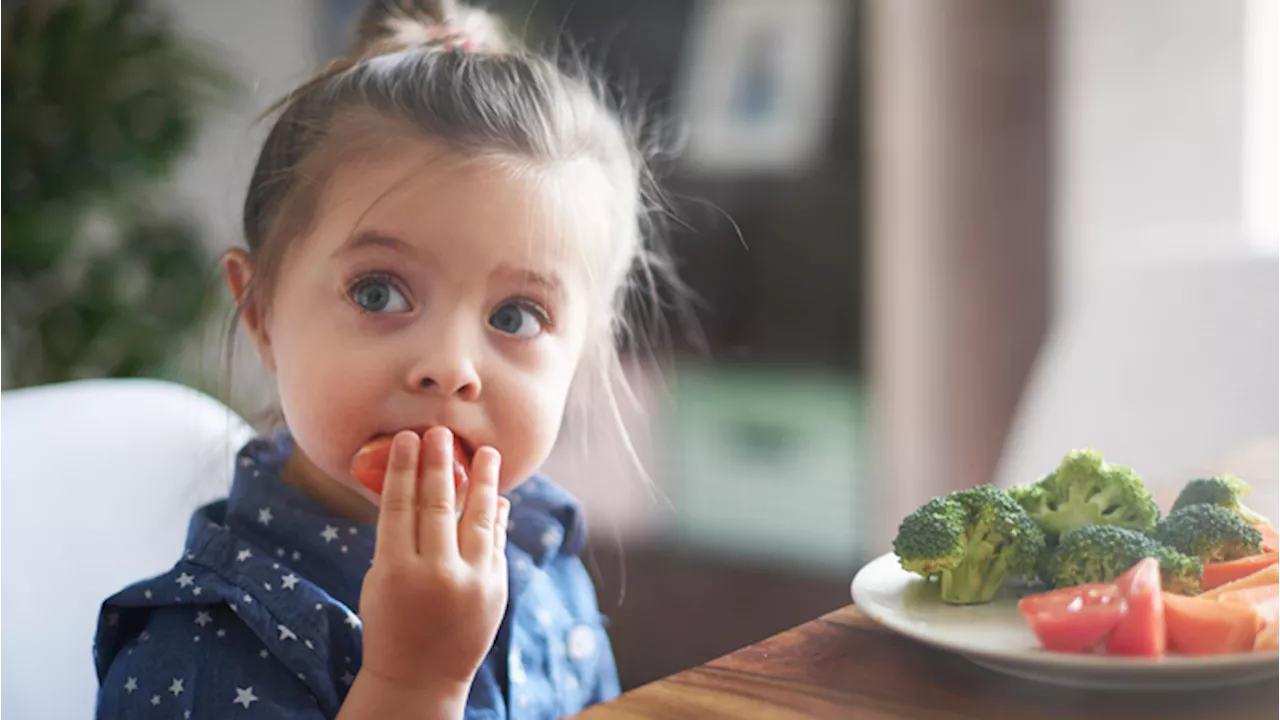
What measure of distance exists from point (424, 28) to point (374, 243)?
32 cm

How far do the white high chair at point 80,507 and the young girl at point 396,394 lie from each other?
0.13 metres

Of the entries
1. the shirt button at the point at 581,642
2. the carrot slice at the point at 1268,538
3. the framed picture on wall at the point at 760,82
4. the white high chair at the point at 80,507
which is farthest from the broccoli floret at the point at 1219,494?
the framed picture on wall at the point at 760,82

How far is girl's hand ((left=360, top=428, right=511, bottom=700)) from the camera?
0.73 meters

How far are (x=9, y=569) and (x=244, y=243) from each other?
0.33 m

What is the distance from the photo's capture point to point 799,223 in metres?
2.81

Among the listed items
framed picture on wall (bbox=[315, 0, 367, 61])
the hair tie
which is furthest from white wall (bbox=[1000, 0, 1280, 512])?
framed picture on wall (bbox=[315, 0, 367, 61])

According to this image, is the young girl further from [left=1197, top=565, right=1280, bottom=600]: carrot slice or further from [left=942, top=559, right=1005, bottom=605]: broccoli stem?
[left=1197, top=565, right=1280, bottom=600]: carrot slice

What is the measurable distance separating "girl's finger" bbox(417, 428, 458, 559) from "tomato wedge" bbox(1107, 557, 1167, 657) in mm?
375

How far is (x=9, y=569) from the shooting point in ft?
3.33

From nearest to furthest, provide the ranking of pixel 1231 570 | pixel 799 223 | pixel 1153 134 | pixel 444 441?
1. pixel 1231 570
2. pixel 444 441
3. pixel 1153 134
4. pixel 799 223

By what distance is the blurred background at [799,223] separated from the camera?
2.40 metres

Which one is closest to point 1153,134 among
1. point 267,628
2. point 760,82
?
point 760,82

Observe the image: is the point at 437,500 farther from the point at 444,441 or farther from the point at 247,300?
the point at 247,300

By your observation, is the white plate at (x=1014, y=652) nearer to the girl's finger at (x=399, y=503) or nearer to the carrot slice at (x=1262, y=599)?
the carrot slice at (x=1262, y=599)
